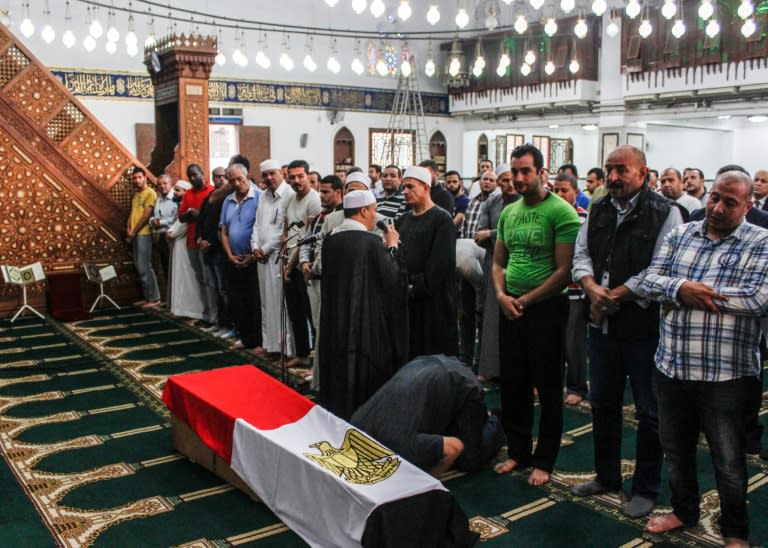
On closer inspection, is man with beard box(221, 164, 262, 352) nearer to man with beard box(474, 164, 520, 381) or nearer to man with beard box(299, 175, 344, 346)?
man with beard box(299, 175, 344, 346)

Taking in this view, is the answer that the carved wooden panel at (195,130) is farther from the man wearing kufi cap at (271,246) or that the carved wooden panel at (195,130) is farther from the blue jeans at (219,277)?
the man wearing kufi cap at (271,246)

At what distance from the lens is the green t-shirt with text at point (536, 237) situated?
3.03 meters

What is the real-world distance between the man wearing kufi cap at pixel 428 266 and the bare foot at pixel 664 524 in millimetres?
1446

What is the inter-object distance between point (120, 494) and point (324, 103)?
1337cm

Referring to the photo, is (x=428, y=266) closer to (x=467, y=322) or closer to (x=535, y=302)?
(x=535, y=302)

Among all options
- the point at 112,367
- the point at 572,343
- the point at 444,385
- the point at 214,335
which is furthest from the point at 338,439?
the point at 214,335

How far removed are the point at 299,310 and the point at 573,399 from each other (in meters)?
1.86

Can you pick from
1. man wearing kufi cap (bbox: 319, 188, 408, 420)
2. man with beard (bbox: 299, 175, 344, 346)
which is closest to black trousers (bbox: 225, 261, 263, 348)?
man with beard (bbox: 299, 175, 344, 346)

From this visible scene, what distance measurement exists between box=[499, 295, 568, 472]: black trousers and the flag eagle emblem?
72 cm

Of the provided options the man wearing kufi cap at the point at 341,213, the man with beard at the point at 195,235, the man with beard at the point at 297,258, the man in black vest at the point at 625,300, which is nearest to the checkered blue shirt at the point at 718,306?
the man in black vest at the point at 625,300

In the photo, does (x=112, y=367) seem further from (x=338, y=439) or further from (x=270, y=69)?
(x=270, y=69)

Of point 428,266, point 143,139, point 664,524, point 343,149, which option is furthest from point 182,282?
point 343,149

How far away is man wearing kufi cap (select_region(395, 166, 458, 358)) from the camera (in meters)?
3.83

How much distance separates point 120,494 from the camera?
3.10m
